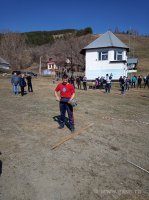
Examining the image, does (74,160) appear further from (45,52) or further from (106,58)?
(45,52)

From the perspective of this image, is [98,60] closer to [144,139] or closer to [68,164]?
[144,139]

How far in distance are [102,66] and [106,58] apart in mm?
1421

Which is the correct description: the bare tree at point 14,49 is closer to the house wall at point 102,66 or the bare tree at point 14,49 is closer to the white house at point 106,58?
the white house at point 106,58

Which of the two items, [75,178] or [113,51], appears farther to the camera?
[113,51]

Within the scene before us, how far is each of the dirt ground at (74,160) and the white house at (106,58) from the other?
1034 inches

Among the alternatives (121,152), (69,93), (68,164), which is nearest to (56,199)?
(68,164)

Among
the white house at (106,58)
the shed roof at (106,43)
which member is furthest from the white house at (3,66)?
the shed roof at (106,43)

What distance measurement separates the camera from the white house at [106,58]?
118 feet

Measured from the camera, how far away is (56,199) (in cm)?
449

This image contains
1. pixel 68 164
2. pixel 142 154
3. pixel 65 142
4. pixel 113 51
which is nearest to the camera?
pixel 68 164

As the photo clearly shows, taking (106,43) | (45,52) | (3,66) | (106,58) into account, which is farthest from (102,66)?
(45,52)

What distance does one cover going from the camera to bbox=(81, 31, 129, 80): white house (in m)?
35.9

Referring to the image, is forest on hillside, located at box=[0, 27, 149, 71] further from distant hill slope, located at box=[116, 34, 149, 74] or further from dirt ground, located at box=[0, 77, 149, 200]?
dirt ground, located at box=[0, 77, 149, 200]

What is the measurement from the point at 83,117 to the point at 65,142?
3.92 meters
